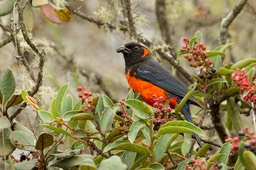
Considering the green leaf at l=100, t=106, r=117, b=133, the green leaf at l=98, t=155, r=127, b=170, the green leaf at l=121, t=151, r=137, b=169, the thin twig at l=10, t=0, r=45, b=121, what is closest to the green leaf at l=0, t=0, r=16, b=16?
the thin twig at l=10, t=0, r=45, b=121

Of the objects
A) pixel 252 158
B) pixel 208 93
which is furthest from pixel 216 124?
pixel 252 158

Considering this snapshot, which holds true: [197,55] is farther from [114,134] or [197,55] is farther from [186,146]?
[114,134]

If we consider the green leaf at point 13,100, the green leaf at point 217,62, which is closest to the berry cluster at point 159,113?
the green leaf at point 13,100

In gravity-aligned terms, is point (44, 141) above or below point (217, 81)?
below

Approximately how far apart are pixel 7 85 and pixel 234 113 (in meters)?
1.50

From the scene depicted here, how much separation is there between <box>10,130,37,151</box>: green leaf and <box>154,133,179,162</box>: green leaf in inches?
21.6

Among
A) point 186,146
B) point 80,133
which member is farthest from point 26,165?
point 186,146

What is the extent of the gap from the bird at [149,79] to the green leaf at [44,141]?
1.90m

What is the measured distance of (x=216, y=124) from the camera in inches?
158

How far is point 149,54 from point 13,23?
168cm

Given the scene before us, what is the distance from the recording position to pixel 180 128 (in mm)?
2736

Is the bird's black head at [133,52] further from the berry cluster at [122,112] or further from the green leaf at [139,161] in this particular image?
the green leaf at [139,161]

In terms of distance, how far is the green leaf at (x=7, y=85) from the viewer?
2938mm

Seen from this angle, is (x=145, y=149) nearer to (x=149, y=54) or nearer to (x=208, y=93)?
(x=208, y=93)
